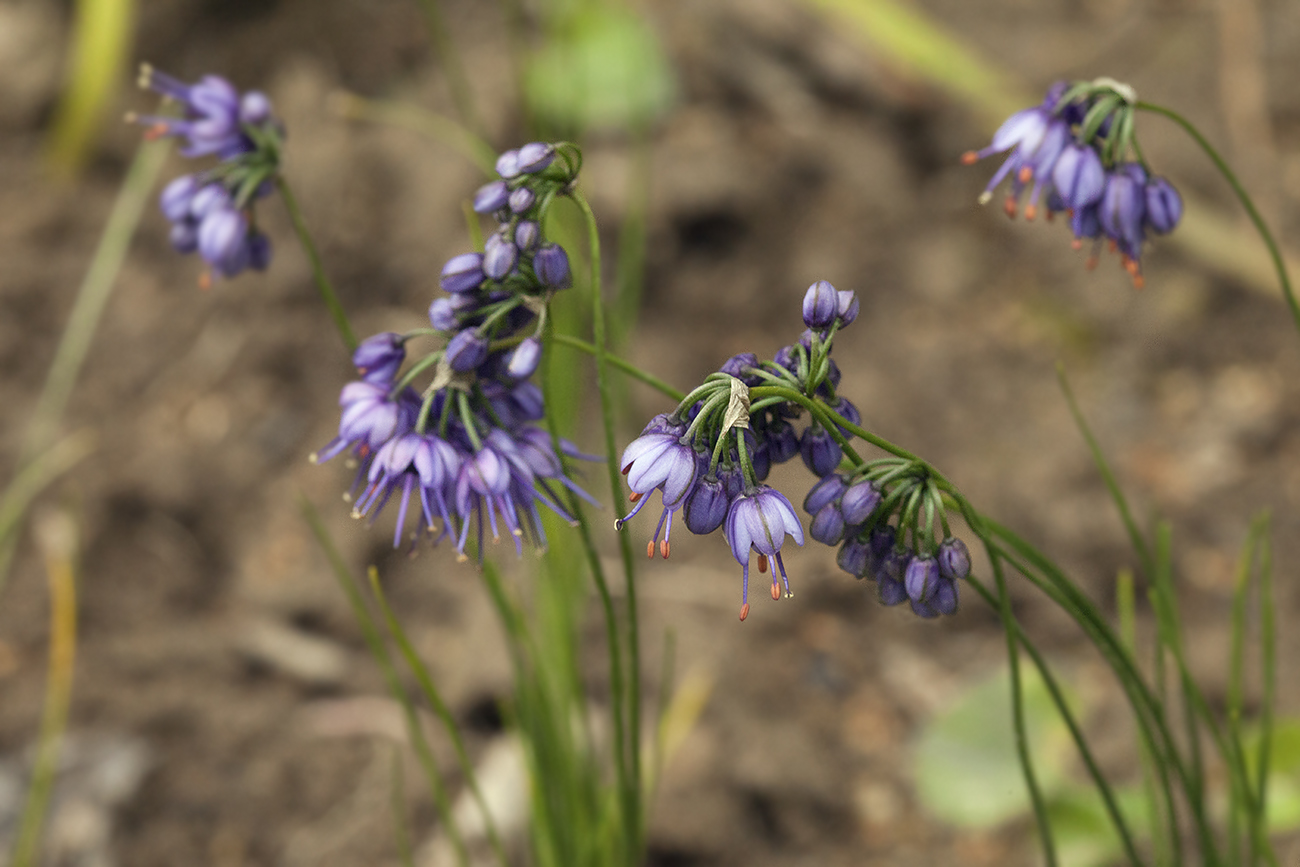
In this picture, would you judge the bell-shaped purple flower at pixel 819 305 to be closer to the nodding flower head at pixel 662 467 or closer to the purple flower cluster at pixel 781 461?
the purple flower cluster at pixel 781 461

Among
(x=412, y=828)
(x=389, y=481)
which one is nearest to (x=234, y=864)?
(x=412, y=828)

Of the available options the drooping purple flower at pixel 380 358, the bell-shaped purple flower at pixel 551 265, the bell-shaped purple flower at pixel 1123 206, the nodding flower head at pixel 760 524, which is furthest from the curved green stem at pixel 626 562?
the bell-shaped purple flower at pixel 1123 206

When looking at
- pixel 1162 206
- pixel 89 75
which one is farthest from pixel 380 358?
pixel 89 75

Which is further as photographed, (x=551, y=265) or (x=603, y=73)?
(x=603, y=73)

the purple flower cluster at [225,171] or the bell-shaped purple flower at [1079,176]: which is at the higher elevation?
the bell-shaped purple flower at [1079,176]

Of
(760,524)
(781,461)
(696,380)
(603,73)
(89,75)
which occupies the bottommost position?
(760,524)

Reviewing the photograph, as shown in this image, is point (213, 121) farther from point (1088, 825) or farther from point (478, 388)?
point (1088, 825)

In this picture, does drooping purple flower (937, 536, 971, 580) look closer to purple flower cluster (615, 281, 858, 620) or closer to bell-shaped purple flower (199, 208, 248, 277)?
purple flower cluster (615, 281, 858, 620)

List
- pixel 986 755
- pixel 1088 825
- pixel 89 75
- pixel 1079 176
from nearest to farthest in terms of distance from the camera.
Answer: pixel 1079 176, pixel 1088 825, pixel 986 755, pixel 89 75
